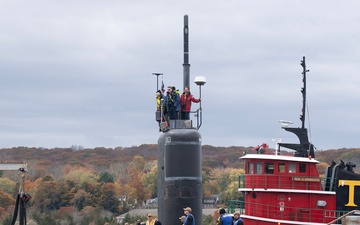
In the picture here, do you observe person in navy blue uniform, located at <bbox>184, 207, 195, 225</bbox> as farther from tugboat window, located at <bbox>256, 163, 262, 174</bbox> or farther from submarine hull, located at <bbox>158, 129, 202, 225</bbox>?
tugboat window, located at <bbox>256, 163, 262, 174</bbox>

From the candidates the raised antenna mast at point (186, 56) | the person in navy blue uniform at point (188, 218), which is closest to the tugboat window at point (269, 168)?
the raised antenna mast at point (186, 56)

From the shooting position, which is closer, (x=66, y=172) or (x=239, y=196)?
(x=239, y=196)

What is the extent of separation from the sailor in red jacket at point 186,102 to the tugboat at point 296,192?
1242 cm

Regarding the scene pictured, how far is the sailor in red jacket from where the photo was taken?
31.7m

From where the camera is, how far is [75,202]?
109 metres

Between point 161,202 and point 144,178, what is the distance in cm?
8920

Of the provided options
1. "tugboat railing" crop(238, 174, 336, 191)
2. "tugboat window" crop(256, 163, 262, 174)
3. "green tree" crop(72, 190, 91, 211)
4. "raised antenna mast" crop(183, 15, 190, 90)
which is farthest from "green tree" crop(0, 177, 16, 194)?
"raised antenna mast" crop(183, 15, 190, 90)

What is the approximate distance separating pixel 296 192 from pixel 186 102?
13457 millimetres

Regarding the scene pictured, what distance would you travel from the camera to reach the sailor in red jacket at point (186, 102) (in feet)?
104

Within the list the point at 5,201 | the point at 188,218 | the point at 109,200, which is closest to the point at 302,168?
the point at 188,218

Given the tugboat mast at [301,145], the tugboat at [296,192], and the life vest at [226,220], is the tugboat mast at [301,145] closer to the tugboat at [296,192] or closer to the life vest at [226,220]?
the tugboat at [296,192]

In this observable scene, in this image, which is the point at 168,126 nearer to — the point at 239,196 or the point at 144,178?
the point at 239,196

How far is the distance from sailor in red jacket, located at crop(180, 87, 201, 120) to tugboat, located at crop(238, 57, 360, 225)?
12421 millimetres

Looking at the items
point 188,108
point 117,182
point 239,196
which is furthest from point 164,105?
point 117,182
